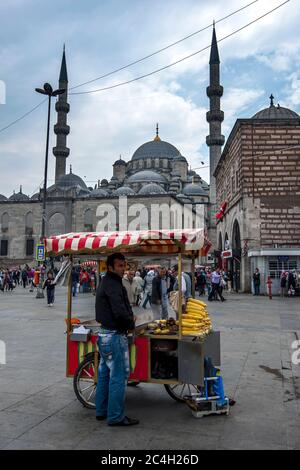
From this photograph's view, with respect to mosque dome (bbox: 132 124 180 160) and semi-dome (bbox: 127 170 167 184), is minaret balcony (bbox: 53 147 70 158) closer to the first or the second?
semi-dome (bbox: 127 170 167 184)

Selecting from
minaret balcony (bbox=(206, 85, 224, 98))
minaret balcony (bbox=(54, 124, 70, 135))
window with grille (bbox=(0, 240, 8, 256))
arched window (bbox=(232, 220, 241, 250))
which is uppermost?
minaret balcony (bbox=(206, 85, 224, 98))

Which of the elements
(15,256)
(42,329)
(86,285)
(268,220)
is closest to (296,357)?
(42,329)

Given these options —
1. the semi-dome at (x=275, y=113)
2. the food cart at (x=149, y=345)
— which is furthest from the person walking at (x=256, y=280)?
the food cart at (x=149, y=345)

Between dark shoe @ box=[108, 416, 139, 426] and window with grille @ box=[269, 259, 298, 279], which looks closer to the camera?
dark shoe @ box=[108, 416, 139, 426]

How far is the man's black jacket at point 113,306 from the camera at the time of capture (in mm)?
4035

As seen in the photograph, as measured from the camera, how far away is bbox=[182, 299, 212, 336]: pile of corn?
15.2ft

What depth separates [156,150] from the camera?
70062 mm

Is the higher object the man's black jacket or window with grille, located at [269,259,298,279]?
window with grille, located at [269,259,298,279]

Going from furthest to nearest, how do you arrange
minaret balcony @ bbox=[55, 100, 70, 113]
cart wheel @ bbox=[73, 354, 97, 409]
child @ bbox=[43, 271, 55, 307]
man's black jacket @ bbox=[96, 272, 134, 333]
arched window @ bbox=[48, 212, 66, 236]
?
arched window @ bbox=[48, 212, 66, 236]
minaret balcony @ bbox=[55, 100, 70, 113]
child @ bbox=[43, 271, 55, 307]
cart wheel @ bbox=[73, 354, 97, 409]
man's black jacket @ bbox=[96, 272, 134, 333]

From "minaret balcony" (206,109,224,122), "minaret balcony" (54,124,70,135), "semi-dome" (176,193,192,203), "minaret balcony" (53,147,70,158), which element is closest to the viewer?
"minaret balcony" (206,109,224,122)

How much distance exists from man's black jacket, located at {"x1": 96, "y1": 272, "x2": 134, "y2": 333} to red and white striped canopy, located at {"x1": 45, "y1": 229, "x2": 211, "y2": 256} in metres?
0.41

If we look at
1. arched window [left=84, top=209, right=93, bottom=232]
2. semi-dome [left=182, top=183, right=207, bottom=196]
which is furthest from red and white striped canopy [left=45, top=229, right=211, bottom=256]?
semi-dome [left=182, top=183, right=207, bottom=196]

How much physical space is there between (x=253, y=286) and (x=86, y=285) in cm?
924

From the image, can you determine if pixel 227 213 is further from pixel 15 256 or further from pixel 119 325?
→ pixel 15 256
